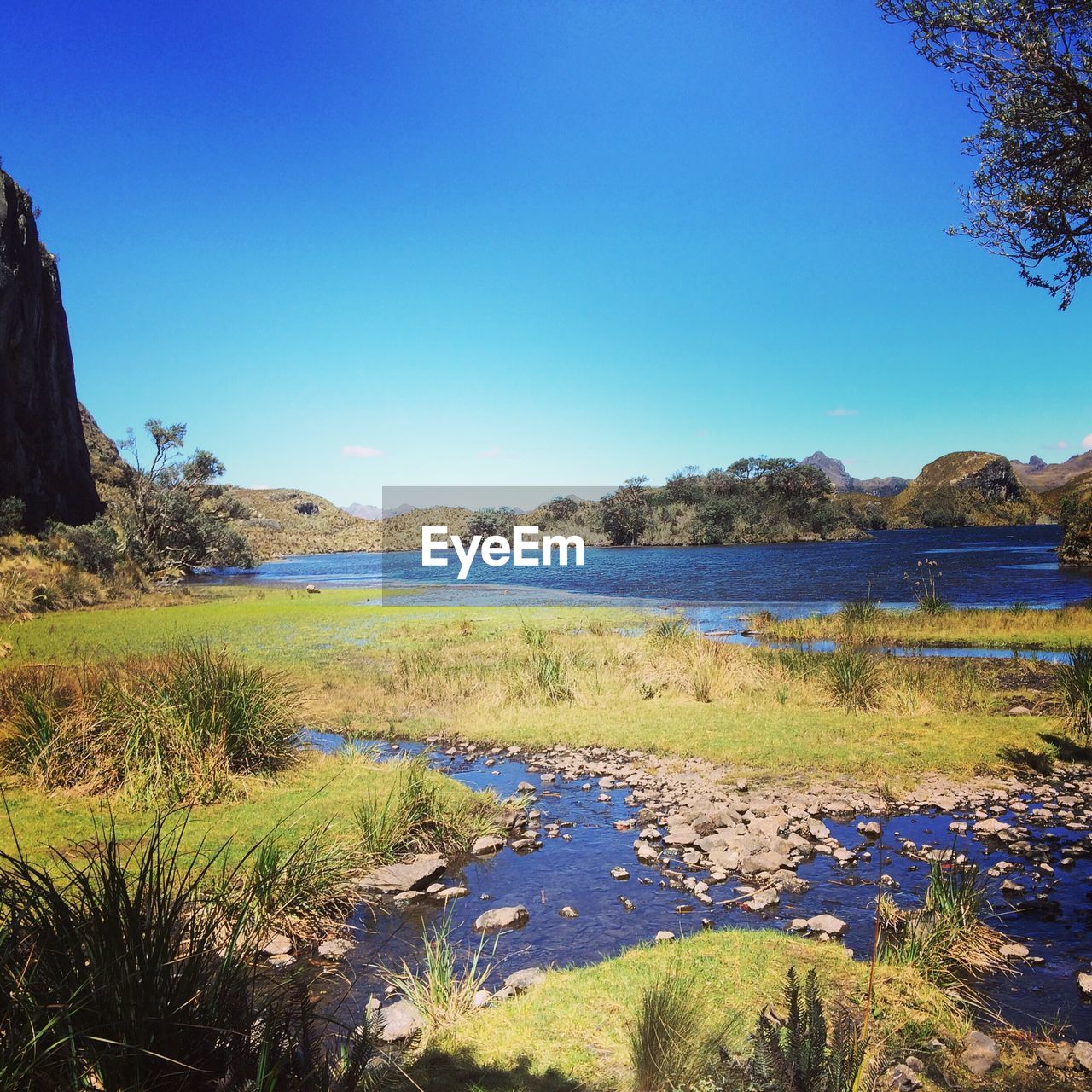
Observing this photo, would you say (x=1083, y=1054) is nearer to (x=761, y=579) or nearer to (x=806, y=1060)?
(x=806, y=1060)

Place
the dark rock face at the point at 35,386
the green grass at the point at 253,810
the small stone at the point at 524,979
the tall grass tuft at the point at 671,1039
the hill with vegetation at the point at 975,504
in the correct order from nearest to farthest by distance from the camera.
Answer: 1. the tall grass tuft at the point at 671,1039
2. the small stone at the point at 524,979
3. the green grass at the point at 253,810
4. the dark rock face at the point at 35,386
5. the hill with vegetation at the point at 975,504

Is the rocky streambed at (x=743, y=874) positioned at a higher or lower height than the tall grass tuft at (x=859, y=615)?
lower

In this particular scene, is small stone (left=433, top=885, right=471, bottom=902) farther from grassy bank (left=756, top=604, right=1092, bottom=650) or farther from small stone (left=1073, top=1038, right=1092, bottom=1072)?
grassy bank (left=756, top=604, right=1092, bottom=650)

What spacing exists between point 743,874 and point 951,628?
22276 mm

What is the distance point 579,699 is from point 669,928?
923 cm

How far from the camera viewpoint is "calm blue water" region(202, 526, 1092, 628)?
3916cm

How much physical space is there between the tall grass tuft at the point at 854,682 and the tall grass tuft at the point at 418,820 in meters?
7.90

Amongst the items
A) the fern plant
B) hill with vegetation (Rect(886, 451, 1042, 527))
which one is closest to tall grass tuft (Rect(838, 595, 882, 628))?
the fern plant

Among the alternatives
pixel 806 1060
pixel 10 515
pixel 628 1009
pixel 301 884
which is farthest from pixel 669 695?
pixel 10 515

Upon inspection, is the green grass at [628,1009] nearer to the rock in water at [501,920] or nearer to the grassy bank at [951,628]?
the rock in water at [501,920]

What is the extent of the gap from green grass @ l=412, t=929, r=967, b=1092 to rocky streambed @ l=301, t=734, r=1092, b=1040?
0.45 m

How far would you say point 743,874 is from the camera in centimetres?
768

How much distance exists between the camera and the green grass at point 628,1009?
438cm

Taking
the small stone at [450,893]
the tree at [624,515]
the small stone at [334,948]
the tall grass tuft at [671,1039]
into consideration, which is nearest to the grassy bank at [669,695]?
the small stone at [450,893]
